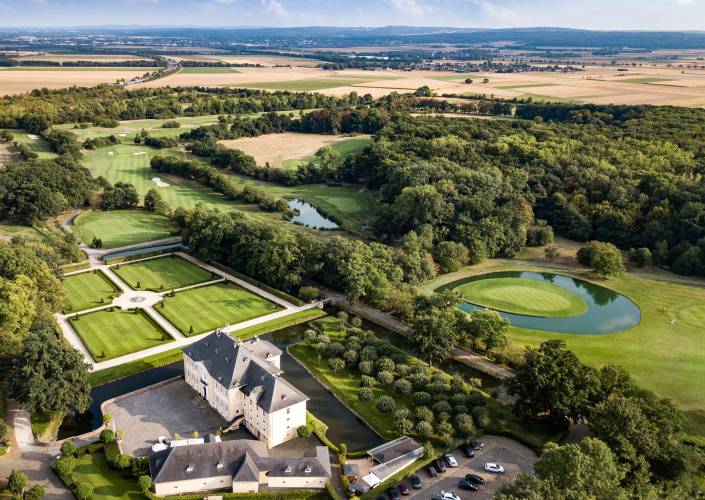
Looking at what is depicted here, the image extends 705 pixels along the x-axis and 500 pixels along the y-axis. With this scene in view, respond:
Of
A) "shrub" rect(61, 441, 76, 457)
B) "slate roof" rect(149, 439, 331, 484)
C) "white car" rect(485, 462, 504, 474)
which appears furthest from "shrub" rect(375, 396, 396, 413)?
"shrub" rect(61, 441, 76, 457)

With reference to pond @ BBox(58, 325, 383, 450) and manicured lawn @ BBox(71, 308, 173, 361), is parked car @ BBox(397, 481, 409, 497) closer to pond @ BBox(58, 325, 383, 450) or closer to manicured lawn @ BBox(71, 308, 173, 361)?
pond @ BBox(58, 325, 383, 450)

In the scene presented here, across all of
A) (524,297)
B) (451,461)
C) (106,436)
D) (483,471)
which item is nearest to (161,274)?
(106,436)

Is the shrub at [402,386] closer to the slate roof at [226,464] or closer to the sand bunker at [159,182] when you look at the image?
the slate roof at [226,464]

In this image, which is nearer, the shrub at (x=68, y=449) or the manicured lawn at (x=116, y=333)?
the shrub at (x=68, y=449)

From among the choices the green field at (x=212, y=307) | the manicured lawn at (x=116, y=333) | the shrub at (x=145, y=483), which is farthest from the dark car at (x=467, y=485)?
the manicured lawn at (x=116, y=333)

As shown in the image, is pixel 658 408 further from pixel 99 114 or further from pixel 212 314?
pixel 99 114

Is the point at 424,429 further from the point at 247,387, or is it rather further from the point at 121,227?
the point at 121,227
